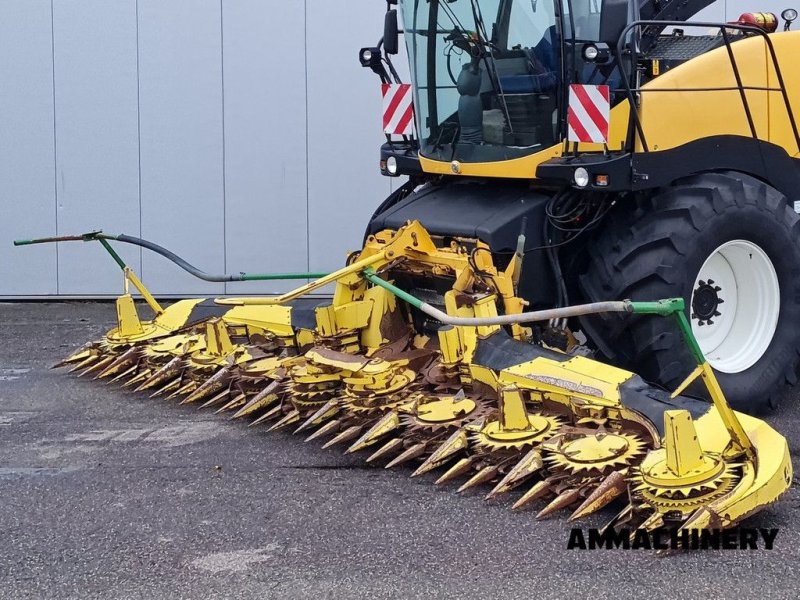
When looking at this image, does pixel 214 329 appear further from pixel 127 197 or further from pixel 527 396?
pixel 127 197

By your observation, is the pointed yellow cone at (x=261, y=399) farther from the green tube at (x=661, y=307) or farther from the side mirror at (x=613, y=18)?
the side mirror at (x=613, y=18)

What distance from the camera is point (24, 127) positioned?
905cm

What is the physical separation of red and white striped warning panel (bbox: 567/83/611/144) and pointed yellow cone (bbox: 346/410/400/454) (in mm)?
1614

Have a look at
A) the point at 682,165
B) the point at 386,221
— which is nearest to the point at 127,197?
the point at 386,221

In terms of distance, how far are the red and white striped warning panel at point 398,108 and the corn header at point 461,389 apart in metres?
1.00

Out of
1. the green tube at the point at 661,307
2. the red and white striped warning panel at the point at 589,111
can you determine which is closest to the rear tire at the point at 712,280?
the red and white striped warning panel at the point at 589,111

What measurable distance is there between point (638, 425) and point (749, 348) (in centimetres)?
161

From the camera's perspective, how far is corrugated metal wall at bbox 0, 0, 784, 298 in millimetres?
8773

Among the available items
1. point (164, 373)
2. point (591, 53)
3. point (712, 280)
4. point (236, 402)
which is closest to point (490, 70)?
point (591, 53)

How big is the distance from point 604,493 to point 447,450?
2.27 ft

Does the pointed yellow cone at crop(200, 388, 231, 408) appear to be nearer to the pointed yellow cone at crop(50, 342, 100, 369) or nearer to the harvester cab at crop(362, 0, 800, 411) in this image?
the pointed yellow cone at crop(50, 342, 100, 369)

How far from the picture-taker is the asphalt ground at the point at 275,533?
347 cm

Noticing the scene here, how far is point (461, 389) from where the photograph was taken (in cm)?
477

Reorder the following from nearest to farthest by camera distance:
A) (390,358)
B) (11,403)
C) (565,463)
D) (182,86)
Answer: (565,463) → (390,358) → (11,403) → (182,86)
